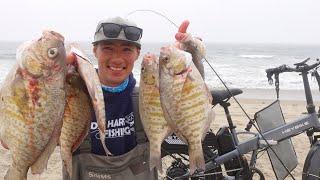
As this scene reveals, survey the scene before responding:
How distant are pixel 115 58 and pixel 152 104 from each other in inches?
21.9

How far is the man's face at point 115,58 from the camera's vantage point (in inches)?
122

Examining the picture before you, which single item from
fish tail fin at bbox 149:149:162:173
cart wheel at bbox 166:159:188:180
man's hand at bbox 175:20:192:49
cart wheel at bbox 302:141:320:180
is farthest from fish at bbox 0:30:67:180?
cart wheel at bbox 302:141:320:180

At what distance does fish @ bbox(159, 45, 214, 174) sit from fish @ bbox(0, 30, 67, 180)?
1.85ft

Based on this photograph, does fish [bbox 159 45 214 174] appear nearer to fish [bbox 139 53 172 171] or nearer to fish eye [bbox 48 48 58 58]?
fish [bbox 139 53 172 171]

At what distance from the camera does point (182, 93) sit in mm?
2621

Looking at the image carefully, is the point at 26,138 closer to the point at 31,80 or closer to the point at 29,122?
the point at 29,122

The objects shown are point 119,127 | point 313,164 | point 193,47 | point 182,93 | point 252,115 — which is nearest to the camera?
point 182,93

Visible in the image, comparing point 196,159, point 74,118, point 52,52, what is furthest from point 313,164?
point 52,52

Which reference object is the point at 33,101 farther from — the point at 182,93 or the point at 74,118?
the point at 182,93

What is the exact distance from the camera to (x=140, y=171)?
3377 mm

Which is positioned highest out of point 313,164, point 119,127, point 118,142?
point 119,127

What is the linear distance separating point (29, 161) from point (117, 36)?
40.1 inches

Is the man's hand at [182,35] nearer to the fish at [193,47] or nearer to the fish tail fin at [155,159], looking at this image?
the fish at [193,47]

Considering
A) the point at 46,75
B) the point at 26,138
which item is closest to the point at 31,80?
the point at 46,75
